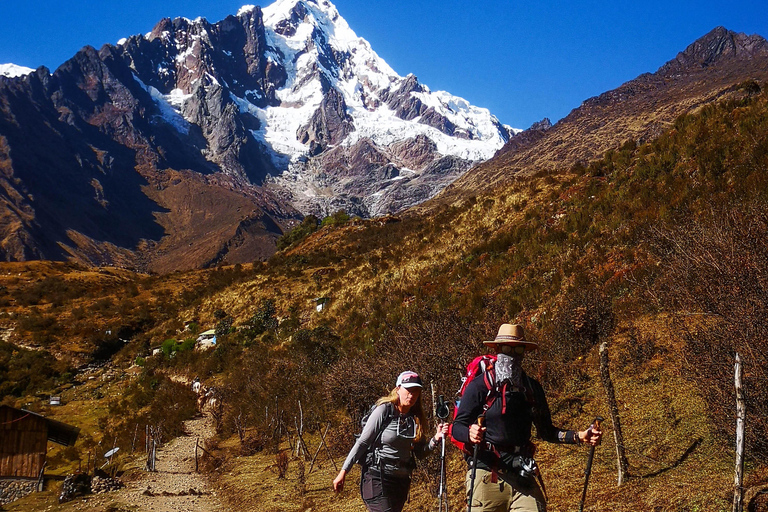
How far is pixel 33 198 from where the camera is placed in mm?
125625

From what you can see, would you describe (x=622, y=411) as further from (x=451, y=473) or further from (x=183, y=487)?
(x=183, y=487)

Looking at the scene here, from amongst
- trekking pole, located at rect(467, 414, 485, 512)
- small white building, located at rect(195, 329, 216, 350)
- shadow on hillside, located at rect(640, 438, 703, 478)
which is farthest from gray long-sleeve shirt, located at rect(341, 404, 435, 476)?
small white building, located at rect(195, 329, 216, 350)

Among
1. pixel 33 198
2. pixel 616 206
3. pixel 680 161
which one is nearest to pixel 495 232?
pixel 616 206

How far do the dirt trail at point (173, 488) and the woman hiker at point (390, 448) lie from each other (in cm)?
635

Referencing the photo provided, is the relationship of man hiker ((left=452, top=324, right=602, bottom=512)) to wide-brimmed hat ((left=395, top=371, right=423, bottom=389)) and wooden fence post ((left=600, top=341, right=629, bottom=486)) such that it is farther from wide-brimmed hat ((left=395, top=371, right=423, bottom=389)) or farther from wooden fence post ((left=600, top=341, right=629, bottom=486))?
wooden fence post ((left=600, top=341, right=629, bottom=486))

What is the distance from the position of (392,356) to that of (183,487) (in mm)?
5855

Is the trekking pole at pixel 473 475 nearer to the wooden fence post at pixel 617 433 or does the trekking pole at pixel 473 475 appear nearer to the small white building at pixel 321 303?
the wooden fence post at pixel 617 433

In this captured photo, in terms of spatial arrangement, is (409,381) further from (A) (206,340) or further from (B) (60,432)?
(A) (206,340)

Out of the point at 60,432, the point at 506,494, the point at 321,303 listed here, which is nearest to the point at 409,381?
the point at 506,494

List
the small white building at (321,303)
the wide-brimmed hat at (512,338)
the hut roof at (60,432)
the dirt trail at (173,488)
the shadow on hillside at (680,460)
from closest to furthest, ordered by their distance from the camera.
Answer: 1. the wide-brimmed hat at (512,338)
2. the shadow on hillside at (680,460)
3. the dirt trail at (173,488)
4. the hut roof at (60,432)
5. the small white building at (321,303)

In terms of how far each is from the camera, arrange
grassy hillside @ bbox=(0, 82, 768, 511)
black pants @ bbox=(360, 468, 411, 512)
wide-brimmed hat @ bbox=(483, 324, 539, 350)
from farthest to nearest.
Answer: grassy hillside @ bbox=(0, 82, 768, 511) → black pants @ bbox=(360, 468, 411, 512) → wide-brimmed hat @ bbox=(483, 324, 539, 350)

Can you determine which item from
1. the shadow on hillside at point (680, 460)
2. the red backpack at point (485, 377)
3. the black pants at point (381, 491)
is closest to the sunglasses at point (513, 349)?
the red backpack at point (485, 377)

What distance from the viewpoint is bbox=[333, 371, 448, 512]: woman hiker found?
4.06m

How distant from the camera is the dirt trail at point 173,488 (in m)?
9.27
